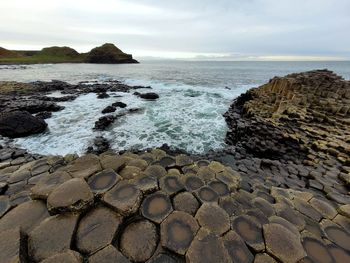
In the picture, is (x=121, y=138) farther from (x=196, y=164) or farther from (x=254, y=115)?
(x=254, y=115)

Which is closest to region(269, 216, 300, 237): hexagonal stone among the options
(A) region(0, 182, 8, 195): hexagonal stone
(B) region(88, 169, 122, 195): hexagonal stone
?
(B) region(88, 169, 122, 195): hexagonal stone

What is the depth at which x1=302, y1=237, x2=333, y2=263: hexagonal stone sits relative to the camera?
299cm

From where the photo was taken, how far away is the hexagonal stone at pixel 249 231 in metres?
3.04

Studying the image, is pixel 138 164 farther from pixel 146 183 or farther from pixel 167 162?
pixel 146 183

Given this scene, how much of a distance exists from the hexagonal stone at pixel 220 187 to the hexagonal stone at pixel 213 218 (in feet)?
1.76

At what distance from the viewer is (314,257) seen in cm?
301

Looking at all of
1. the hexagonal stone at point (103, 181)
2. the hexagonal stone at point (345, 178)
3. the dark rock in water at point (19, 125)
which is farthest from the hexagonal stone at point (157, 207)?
the dark rock in water at point (19, 125)

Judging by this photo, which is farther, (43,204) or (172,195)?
(172,195)

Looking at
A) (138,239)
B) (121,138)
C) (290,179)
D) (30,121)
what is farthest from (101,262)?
(30,121)

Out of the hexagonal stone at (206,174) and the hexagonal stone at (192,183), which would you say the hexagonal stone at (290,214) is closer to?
the hexagonal stone at (206,174)

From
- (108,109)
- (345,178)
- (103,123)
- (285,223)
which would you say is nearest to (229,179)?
(285,223)

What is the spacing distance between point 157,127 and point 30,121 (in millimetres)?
7252

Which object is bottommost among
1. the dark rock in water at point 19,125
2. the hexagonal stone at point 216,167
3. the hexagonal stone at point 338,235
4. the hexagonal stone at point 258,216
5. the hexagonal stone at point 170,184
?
the dark rock in water at point 19,125

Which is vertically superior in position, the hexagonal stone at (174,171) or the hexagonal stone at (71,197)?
the hexagonal stone at (71,197)
